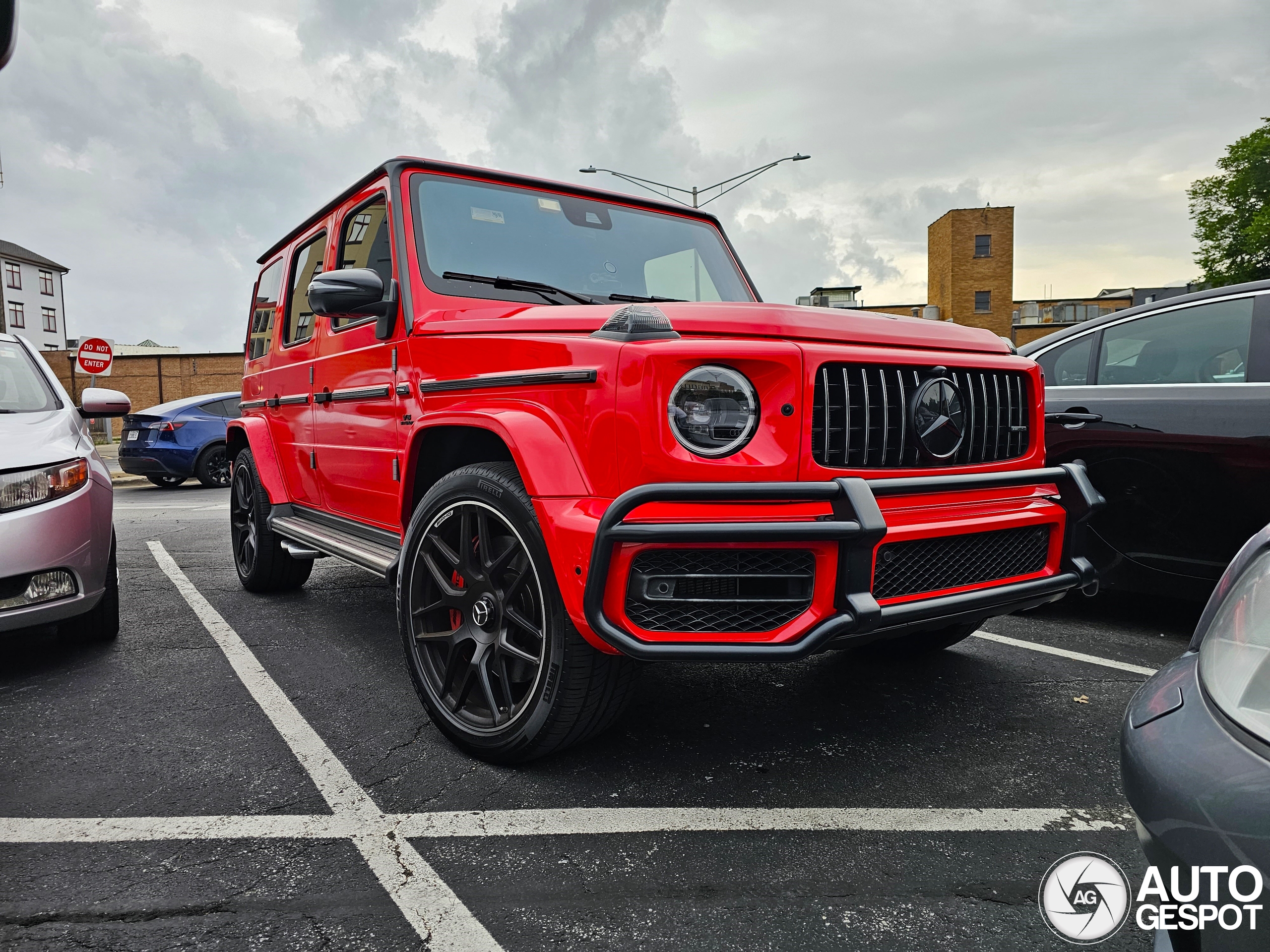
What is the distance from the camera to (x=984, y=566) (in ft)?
8.25

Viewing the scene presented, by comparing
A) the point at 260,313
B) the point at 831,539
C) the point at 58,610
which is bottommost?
the point at 58,610

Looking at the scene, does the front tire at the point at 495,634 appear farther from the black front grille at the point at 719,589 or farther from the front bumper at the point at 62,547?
the front bumper at the point at 62,547

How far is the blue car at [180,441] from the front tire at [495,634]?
11055 millimetres

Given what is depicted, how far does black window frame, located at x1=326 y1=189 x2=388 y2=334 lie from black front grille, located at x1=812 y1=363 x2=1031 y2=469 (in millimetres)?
1853

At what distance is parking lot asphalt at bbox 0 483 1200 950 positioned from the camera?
1.87 meters

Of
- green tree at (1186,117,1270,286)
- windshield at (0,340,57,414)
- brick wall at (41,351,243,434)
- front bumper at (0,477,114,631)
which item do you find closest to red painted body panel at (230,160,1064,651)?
front bumper at (0,477,114,631)

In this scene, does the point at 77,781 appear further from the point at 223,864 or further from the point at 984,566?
the point at 984,566

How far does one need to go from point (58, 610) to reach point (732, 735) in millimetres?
2833

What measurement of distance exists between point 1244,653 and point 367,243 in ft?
11.2

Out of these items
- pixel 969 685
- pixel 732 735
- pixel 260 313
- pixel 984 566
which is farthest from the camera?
pixel 260 313

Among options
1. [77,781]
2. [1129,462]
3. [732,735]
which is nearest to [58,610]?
[77,781]

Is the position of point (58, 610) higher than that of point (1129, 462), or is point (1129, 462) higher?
point (1129, 462)

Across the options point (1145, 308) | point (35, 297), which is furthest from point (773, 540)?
point (35, 297)

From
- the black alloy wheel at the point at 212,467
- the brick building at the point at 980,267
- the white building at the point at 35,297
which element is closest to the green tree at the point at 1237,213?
the brick building at the point at 980,267
